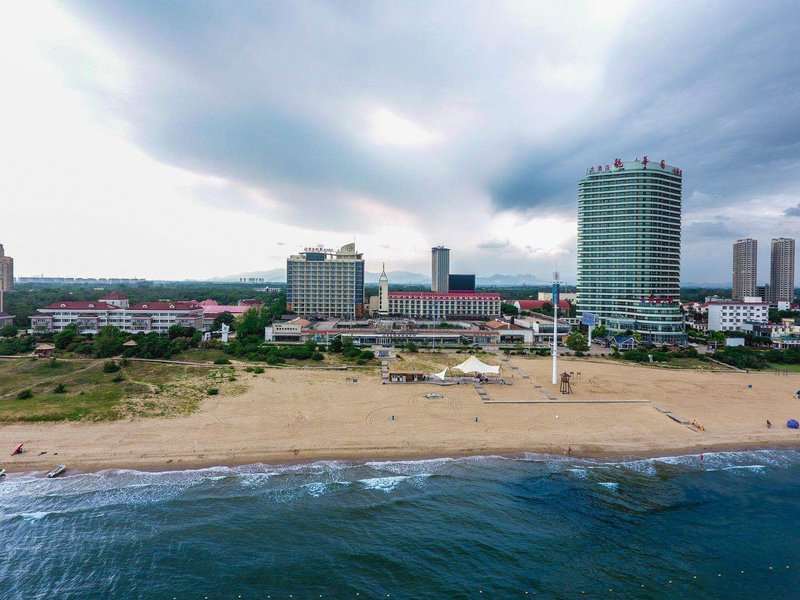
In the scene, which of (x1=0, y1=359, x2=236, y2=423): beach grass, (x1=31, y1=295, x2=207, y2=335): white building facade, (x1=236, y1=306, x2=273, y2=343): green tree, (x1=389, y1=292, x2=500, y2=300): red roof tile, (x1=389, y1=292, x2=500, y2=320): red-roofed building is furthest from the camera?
(x1=389, y1=292, x2=500, y2=300): red roof tile

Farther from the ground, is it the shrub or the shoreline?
the shrub

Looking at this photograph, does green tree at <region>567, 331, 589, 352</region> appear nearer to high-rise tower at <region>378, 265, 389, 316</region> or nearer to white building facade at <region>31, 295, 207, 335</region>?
high-rise tower at <region>378, 265, 389, 316</region>

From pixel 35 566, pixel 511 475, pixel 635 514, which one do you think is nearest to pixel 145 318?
pixel 35 566

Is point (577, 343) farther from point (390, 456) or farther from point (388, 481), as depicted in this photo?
point (388, 481)

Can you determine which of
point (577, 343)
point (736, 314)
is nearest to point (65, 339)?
point (577, 343)

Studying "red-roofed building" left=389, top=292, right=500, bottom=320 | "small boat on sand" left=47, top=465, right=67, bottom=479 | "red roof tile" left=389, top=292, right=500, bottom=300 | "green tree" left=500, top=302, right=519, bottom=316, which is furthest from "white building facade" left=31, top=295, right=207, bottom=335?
"green tree" left=500, top=302, right=519, bottom=316

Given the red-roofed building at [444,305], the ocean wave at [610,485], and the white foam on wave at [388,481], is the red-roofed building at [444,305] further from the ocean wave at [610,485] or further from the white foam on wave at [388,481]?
the white foam on wave at [388,481]

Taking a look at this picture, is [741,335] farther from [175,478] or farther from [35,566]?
[35,566]
